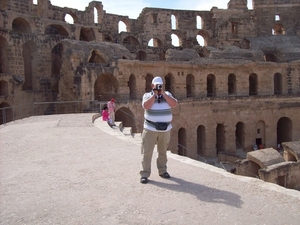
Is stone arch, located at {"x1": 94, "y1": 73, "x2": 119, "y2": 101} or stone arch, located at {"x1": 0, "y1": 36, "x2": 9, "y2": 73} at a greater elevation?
stone arch, located at {"x1": 0, "y1": 36, "x2": 9, "y2": 73}


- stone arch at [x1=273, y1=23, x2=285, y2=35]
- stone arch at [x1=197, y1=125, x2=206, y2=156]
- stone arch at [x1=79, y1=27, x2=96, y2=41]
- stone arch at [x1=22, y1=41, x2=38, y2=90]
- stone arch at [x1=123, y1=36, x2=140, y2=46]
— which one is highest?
stone arch at [x1=273, y1=23, x2=285, y2=35]

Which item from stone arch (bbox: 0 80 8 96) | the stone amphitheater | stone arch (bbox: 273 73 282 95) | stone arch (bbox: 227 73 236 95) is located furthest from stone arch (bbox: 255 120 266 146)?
stone arch (bbox: 0 80 8 96)

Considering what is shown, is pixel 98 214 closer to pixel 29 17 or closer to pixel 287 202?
pixel 287 202

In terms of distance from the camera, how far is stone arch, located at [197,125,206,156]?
24.7 meters

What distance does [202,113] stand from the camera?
80.4 ft

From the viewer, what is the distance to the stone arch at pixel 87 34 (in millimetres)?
29594

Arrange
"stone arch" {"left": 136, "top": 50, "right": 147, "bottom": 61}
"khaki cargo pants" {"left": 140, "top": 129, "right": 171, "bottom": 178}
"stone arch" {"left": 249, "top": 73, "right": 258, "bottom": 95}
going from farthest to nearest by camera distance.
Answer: "stone arch" {"left": 136, "top": 50, "right": 147, "bottom": 61} → "stone arch" {"left": 249, "top": 73, "right": 258, "bottom": 95} → "khaki cargo pants" {"left": 140, "top": 129, "right": 171, "bottom": 178}

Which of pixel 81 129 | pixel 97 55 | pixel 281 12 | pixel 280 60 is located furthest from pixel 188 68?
pixel 281 12

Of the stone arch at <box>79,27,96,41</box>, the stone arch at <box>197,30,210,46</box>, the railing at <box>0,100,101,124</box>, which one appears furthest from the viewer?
the stone arch at <box>197,30,210,46</box>

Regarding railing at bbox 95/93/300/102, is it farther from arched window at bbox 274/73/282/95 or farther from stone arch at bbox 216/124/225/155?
stone arch at bbox 216/124/225/155

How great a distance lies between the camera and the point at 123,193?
16.8 feet

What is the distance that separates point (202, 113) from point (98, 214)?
2069cm

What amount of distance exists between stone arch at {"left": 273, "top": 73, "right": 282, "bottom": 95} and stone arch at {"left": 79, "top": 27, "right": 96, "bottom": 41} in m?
16.0

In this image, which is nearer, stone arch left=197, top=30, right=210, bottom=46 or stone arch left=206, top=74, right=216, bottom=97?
stone arch left=206, top=74, right=216, bottom=97
